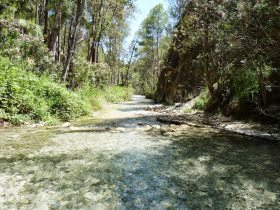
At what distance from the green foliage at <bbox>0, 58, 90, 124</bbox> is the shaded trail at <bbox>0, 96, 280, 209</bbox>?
1386mm

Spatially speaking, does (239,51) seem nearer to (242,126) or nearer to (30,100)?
(242,126)

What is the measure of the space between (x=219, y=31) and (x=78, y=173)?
316 inches

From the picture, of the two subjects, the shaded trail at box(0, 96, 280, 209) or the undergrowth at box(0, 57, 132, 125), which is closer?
the shaded trail at box(0, 96, 280, 209)

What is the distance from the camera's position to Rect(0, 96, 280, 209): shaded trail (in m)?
4.33

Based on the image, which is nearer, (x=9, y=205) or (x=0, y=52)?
(x=9, y=205)

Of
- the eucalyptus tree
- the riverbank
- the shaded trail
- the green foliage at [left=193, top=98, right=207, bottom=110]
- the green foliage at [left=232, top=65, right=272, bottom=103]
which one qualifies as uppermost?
the eucalyptus tree

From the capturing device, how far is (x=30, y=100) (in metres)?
11.0

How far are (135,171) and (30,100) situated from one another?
21.8ft

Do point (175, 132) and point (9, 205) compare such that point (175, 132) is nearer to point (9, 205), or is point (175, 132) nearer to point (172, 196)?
point (172, 196)

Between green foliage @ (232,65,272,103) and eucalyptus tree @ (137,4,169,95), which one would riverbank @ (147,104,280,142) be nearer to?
green foliage @ (232,65,272,103)

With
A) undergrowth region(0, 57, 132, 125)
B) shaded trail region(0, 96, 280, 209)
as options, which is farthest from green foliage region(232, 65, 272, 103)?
undergrowth region(0, 57, 132, 125)

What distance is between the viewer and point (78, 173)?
5512mm

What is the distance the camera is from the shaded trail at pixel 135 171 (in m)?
4.33

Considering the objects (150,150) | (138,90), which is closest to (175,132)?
(150,150)
